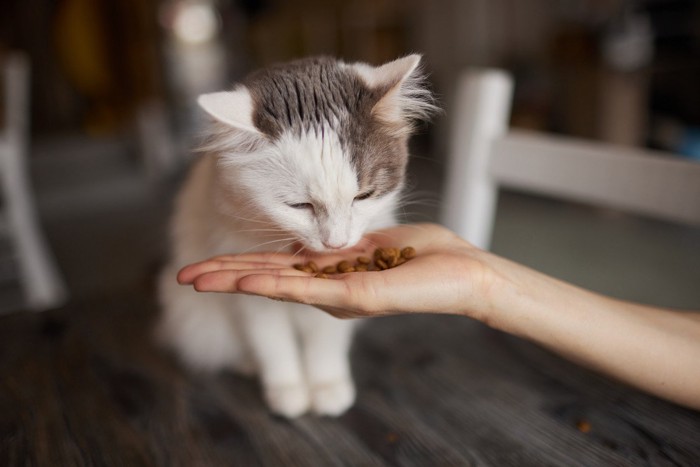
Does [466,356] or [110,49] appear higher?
[110,49]

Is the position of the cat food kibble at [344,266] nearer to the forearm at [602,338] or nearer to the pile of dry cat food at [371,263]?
the pile of dry cat food at [371,263]

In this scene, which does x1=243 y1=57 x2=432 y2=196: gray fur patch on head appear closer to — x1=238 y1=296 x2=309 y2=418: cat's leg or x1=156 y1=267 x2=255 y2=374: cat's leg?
x1=238 y1=296 x2=309 y2=418: cat's leg

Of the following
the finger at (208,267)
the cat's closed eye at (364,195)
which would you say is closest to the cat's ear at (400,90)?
the cat's closed eye at (364,195)

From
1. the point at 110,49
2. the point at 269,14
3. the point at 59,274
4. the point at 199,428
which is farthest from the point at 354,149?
the point at 269,14

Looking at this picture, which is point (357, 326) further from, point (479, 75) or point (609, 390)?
point (479, 75)

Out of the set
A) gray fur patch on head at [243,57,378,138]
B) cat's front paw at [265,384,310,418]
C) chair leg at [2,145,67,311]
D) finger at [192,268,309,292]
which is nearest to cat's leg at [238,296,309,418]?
cat's front paw at [265,384,310,418]

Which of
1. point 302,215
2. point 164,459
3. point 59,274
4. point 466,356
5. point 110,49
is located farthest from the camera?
point 110,49

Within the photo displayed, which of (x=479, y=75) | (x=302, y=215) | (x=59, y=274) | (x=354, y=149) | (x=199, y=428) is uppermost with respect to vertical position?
(x=479, y=75)
